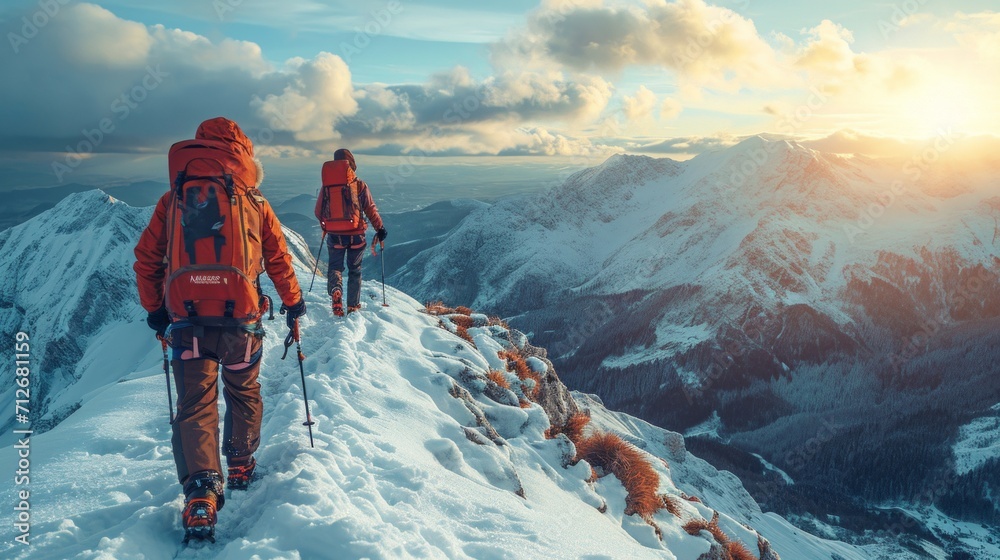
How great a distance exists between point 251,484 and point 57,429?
212 inches

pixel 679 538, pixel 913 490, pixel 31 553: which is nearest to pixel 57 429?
pixel 31 553

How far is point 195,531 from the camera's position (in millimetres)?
6051

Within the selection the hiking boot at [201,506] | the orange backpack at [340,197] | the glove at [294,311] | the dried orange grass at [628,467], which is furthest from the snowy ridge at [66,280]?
the hiking boot at [201,506]

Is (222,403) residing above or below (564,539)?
above

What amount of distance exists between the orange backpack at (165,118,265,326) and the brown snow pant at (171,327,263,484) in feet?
0.97

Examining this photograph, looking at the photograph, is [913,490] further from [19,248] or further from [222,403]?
[19,248]

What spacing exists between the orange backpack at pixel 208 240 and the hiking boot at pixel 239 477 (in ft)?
7.54

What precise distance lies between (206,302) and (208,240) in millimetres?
834

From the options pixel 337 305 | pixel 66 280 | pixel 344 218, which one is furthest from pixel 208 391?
pixel 66 280

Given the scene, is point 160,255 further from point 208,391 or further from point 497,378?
point 497,378

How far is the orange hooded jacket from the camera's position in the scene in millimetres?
6832

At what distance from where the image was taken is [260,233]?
733 cm

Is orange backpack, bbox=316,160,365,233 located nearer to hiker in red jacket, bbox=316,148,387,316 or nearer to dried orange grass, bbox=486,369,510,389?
hiker in red jacket, bbox=316,148,387,316

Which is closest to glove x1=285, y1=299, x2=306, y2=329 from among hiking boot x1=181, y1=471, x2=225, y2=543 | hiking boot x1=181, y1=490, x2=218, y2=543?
hiking boot x1=181, y1=471, x2=225, y2=543
